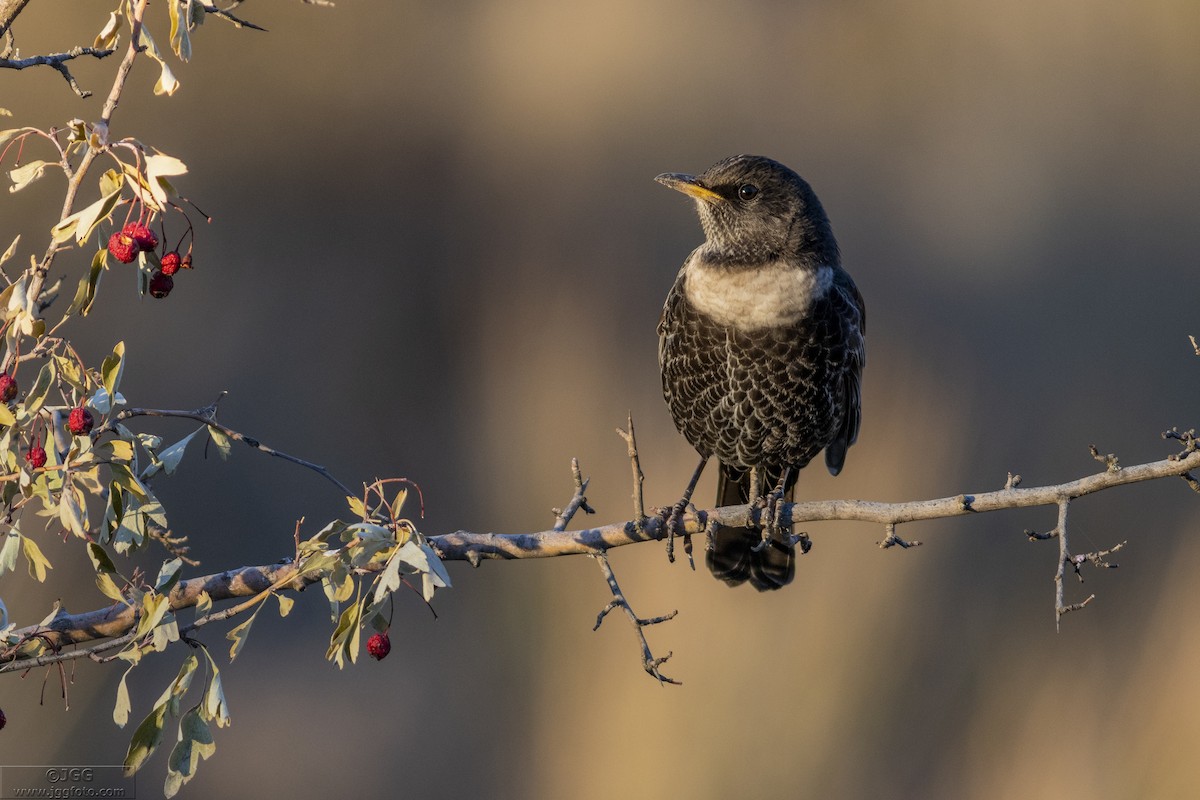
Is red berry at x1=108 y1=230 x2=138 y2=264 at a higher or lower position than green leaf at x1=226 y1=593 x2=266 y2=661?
higher

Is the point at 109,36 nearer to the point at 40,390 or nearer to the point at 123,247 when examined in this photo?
the point at 123,247

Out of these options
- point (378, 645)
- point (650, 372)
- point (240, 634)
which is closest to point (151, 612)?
point (240, 634)

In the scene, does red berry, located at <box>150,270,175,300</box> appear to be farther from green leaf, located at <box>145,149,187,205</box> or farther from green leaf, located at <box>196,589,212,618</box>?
green leaf, located at <box>196,589,212,618</box>

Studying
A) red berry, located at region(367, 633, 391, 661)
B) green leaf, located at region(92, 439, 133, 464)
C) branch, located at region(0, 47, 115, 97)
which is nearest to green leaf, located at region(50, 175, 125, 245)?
branch, located at region(0, 47, 115, 97)

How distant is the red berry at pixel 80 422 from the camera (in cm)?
200

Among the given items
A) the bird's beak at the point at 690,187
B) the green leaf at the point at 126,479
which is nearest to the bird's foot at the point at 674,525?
the bird's beak at the point at 690,187

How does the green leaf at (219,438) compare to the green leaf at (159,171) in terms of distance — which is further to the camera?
the green leaf at (219,438)

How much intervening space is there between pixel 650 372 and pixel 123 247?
4257mm

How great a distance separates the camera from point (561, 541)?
2.66 metres

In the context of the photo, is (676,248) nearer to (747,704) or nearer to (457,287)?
(457,287)

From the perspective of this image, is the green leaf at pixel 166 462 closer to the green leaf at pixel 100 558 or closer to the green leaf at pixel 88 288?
the green leaf at pixel 100 558

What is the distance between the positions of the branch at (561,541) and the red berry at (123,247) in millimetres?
589

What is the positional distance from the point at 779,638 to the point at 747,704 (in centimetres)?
33

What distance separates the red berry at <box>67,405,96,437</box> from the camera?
6.57 ft
